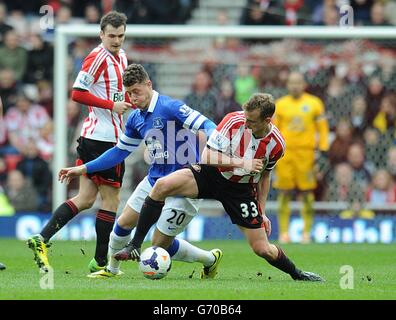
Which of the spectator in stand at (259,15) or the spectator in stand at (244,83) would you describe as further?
the spectator in stand at (259,15)

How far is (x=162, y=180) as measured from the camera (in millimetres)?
8938

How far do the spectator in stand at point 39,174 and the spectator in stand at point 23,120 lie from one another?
0.48 m

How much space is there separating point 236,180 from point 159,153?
0.76 metres

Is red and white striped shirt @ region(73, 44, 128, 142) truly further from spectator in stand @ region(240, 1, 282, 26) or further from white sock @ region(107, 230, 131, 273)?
spectator in stand @ region(240, 1, 282, 26)

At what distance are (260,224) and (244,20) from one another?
383 inches

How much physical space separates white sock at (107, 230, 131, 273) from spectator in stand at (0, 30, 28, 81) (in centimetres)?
863

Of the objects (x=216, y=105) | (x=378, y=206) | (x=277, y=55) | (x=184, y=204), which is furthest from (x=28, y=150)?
(x=184, y=204)

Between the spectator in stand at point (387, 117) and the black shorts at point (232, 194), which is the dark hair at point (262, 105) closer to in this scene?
the black shorts at point (232, 194)

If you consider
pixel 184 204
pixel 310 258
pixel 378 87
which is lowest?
pixel 310 258

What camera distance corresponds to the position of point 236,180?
9.04m

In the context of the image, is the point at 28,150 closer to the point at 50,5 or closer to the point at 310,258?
the point at 50,5

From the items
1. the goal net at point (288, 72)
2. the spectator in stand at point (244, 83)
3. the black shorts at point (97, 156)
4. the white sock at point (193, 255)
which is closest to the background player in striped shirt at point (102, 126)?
the black shorts at point (97, 156)

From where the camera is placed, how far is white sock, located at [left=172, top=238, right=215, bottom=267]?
956 cm

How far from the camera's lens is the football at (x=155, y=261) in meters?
8.90
